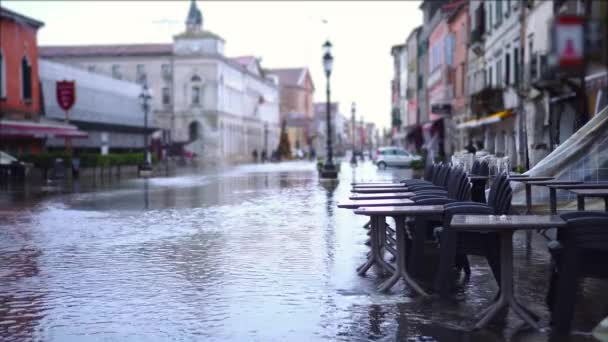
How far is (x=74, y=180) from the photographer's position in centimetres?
3919

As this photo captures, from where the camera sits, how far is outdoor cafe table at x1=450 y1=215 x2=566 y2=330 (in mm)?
6383

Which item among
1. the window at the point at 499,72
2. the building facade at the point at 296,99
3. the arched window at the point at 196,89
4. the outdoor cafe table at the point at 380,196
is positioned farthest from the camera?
the building facade at the point at 296,99

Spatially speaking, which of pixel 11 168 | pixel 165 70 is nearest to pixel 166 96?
pixel 165 70

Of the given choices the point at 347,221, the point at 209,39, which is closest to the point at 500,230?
the point at 347,221

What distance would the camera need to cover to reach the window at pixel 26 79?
45.1 metres

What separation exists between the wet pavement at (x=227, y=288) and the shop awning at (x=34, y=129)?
25062 millimetres

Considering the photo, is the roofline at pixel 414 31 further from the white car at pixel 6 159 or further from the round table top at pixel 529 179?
the round table top at pixel 529 179

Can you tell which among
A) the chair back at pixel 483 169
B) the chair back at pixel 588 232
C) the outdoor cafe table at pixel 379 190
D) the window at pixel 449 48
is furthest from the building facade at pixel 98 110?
the chair back at pixel 588 232

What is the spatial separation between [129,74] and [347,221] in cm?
8095

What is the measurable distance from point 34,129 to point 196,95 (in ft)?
165

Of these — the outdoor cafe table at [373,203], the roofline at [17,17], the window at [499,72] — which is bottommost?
the outdoor cafe table at [373,203]

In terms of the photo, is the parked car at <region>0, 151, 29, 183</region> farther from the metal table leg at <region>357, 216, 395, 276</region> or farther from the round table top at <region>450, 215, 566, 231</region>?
the round table top at <region>450, 215, 566, 231</region>

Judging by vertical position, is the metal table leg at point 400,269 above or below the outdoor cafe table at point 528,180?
below

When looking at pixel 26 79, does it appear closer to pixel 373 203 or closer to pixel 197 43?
pixel 373 203
